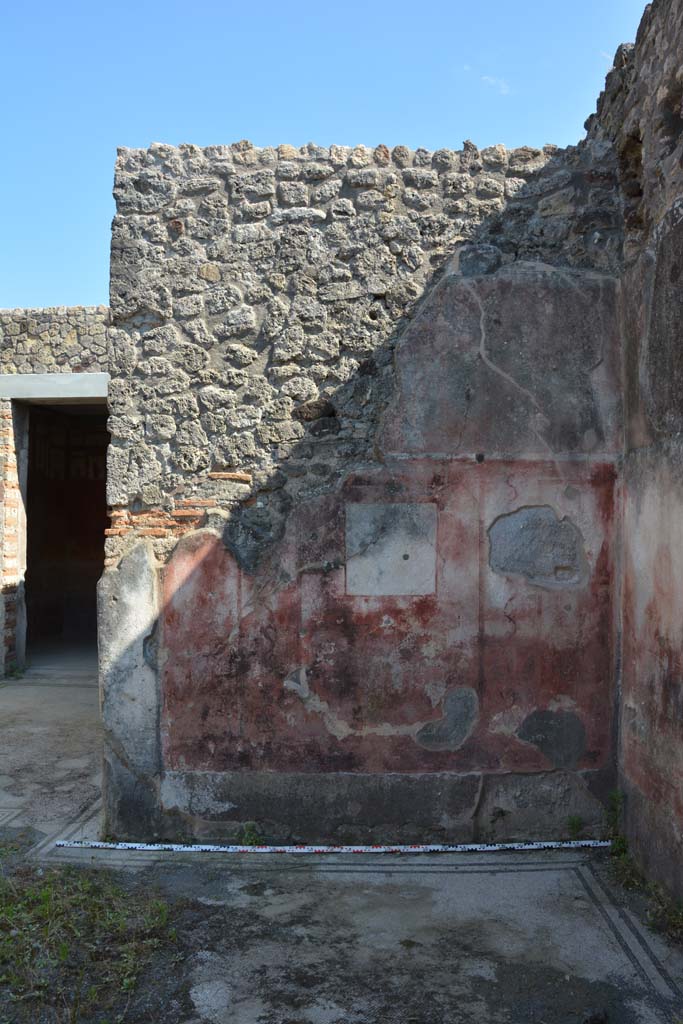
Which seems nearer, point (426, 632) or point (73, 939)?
point (73, 939)

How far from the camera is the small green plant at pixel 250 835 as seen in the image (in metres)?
3.34

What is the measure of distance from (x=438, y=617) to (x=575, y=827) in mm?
1017

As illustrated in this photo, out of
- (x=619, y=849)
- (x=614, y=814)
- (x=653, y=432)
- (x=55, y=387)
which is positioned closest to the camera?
(x=653, y=432)

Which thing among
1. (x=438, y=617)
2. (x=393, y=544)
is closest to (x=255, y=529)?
(x=393, y=544)

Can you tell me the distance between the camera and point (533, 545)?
337 cm

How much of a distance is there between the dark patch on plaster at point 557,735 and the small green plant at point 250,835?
114cm

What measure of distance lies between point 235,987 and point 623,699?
182 centimetres

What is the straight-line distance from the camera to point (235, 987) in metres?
2.35

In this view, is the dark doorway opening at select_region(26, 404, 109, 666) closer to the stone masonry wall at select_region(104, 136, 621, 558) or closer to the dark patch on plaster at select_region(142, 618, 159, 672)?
the stone masonry wall at select_region(104, 136, 621, 558)

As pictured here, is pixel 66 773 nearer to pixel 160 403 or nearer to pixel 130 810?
pixel 130 810

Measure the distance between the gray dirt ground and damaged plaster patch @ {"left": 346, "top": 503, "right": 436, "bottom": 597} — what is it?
3.63 ft

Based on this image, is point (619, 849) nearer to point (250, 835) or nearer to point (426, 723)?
point (426, 723)

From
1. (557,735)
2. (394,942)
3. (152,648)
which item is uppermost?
(152,648)

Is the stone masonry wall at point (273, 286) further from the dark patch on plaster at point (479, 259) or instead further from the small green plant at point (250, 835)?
the small green plant at point (250, 835)
